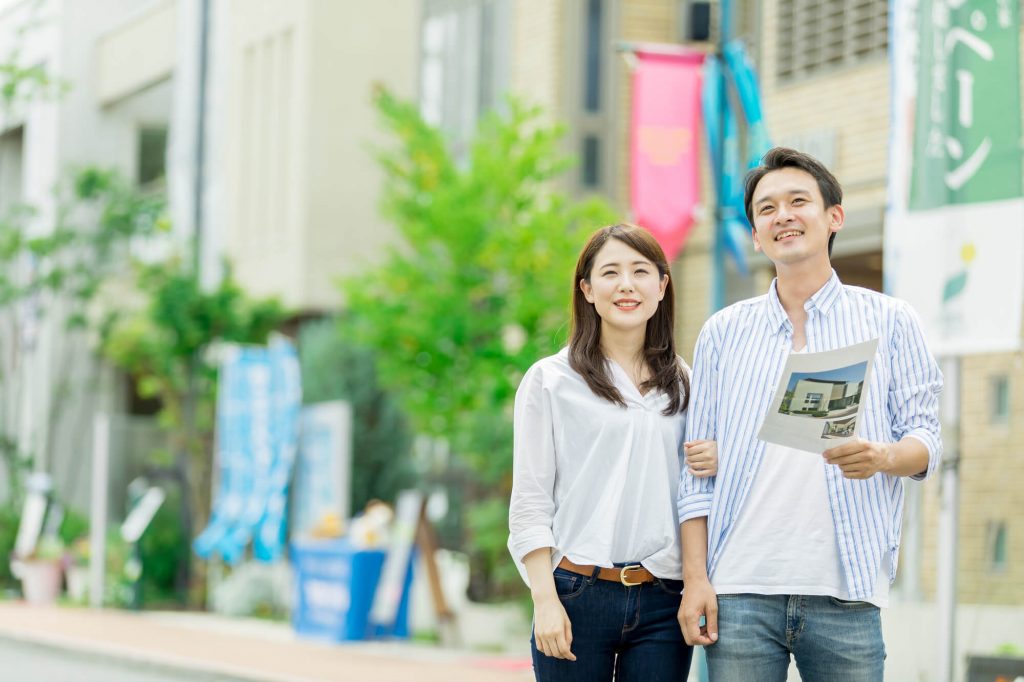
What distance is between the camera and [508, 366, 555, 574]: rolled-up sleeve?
3709 millimetres

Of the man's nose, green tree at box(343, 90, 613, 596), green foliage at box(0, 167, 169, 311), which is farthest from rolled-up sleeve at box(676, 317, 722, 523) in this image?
green foliage at box(0, 167, 169, 311)

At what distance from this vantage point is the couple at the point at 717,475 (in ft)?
11.3

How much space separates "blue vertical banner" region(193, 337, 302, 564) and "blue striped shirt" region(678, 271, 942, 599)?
14545 millimetres

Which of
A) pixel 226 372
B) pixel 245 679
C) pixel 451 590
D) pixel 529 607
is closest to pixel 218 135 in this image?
pixel 226 372

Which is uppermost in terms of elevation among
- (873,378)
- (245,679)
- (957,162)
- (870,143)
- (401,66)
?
(401,66)

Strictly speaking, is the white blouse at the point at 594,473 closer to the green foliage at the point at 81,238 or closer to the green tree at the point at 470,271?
the green tree at the point at 470,271

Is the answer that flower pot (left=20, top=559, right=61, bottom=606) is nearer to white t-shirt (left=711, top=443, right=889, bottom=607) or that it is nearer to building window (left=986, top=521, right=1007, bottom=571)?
building window (left=986, top=521, right=1007, bottom=571)

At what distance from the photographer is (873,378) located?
3492mm

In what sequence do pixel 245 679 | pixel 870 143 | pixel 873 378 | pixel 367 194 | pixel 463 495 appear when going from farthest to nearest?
pixel 367 194, pixel 463 495, pixel 870 143, pixel 245 679, pixel 873 378

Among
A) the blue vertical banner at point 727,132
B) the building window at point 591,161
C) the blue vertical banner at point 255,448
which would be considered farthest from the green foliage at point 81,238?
the blue vertical banner at point 727,132

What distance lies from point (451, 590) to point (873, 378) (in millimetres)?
14156

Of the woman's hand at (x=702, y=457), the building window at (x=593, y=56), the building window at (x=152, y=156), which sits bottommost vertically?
the woman's hand at (x=702, y=457)

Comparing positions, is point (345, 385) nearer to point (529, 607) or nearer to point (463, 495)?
point (463, 495)

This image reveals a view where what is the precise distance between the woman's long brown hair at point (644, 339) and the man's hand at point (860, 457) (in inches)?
21.0
